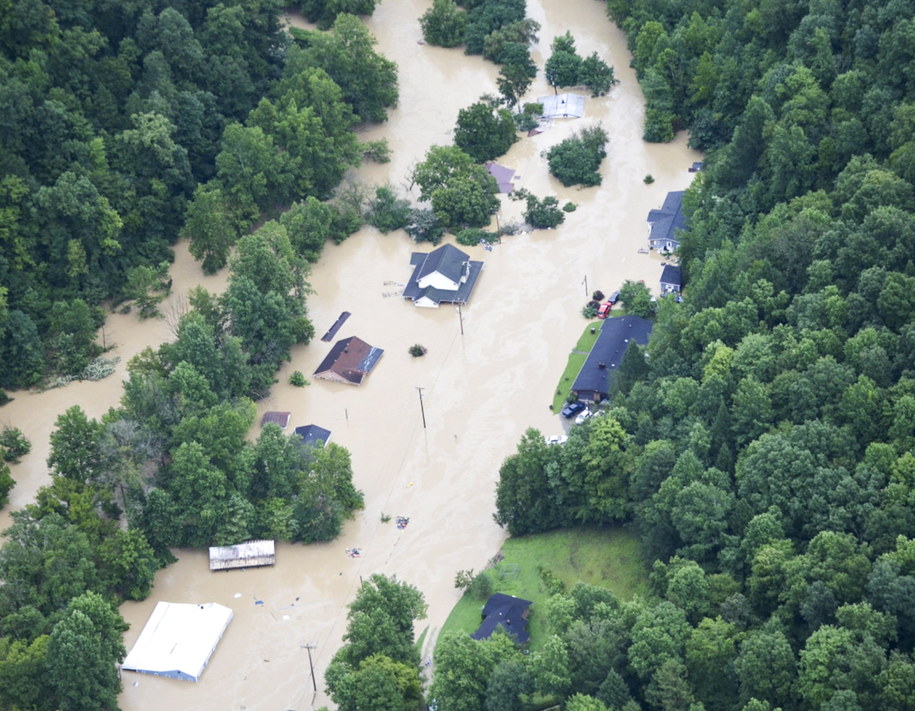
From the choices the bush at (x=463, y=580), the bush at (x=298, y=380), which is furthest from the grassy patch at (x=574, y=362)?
the bush at (x=298, y=380)

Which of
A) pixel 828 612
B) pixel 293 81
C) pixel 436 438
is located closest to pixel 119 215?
pixel 293 81

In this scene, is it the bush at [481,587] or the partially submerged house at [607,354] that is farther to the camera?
the partially submerged house at [607,354]

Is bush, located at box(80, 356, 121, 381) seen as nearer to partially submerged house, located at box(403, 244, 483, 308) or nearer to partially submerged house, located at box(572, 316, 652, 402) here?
partially submerged house, located at box(403, 244, 483, 308)

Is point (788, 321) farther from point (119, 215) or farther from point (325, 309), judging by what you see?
point (119, 215)

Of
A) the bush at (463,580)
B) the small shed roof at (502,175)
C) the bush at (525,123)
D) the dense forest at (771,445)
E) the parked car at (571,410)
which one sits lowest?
the small shed roof at (502,175)

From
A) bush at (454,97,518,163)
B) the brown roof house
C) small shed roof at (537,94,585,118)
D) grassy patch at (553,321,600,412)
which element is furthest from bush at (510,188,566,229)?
the brown roof house

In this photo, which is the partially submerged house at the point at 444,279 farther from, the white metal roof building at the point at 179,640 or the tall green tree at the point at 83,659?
the tall green tree at the point at 83,659
